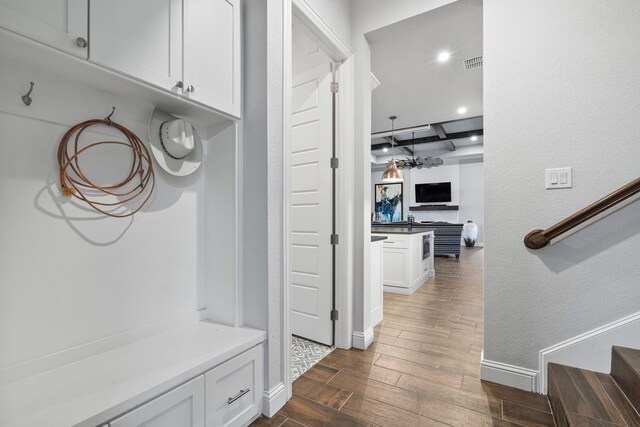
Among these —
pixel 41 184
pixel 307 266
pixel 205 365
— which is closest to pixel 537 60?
pixel 307 266

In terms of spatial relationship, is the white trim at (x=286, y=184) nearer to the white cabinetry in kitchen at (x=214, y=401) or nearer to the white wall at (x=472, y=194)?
the white cabinetry in kitchen at (x=214, y=401)

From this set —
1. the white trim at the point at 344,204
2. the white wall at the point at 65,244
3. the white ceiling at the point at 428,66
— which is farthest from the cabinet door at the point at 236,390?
the white ceiling at the point at 428,66

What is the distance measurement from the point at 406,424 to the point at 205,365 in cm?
106

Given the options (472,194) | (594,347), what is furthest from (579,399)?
(472,194)

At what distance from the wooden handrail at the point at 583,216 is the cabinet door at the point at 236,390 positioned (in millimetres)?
1703

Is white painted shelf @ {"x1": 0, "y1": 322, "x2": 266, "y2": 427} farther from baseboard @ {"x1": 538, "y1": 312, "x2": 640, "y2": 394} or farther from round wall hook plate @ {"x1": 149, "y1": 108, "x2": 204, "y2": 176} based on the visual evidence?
baseboard @ {"x1": 538, "y1": 312, "x2": 640, "y2": 394}

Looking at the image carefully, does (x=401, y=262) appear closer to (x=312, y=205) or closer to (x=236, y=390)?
(x=312, y=205)

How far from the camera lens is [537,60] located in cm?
177

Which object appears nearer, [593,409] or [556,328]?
[593,409]

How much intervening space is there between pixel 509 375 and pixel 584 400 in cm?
48

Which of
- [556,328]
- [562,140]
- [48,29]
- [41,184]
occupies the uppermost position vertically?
[48,29]

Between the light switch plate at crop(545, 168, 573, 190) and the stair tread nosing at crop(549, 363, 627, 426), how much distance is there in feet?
3.43

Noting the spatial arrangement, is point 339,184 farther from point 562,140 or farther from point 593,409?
point 593,409

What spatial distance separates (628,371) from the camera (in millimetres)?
1374
